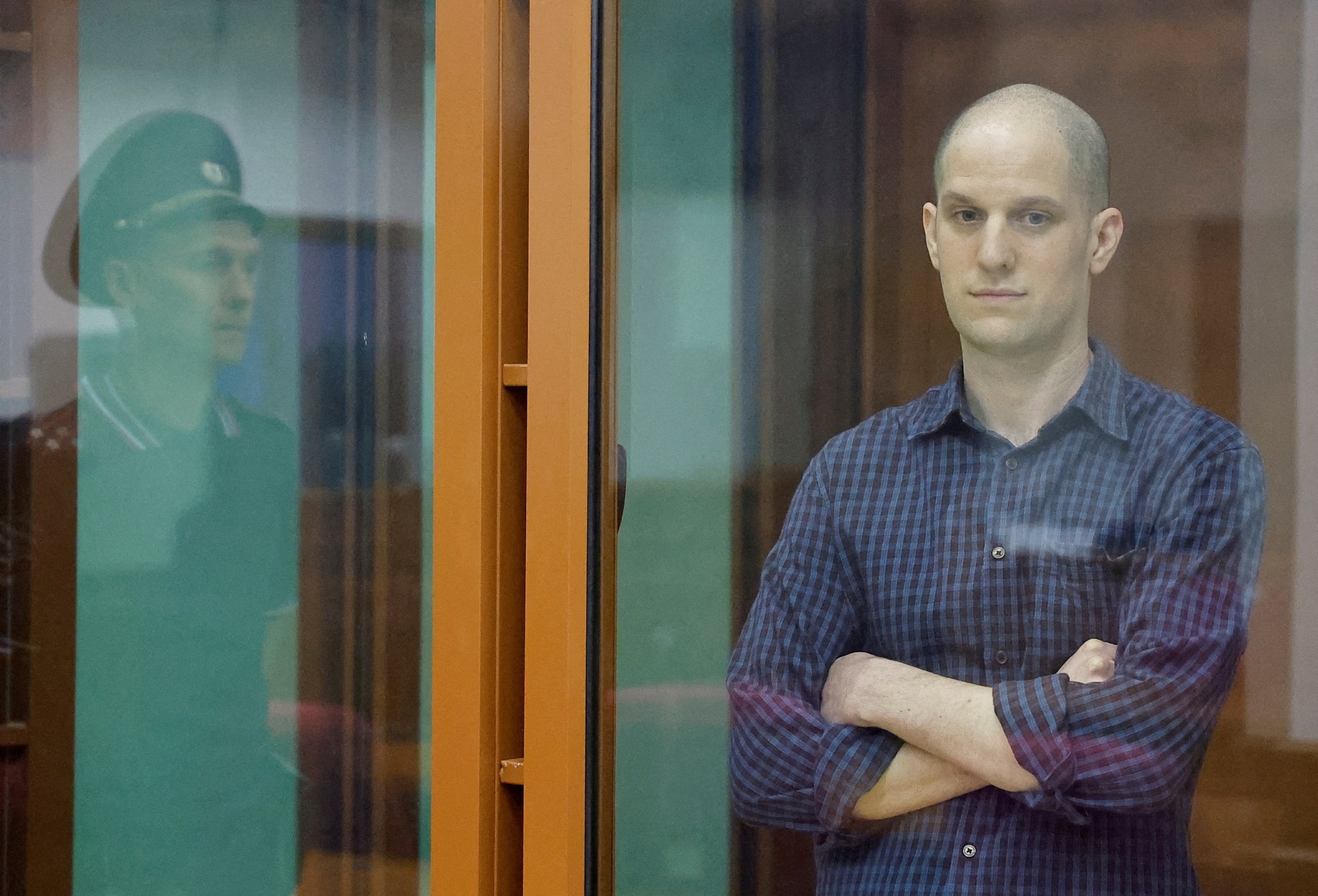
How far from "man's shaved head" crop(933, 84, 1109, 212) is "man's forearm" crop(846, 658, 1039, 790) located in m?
0.49

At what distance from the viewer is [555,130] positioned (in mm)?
1560

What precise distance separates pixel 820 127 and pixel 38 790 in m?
1.43

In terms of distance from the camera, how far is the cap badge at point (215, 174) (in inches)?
71.8

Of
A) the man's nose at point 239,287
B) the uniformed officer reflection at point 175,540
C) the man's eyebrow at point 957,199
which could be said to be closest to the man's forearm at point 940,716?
the man's eyebrow at point 957,199

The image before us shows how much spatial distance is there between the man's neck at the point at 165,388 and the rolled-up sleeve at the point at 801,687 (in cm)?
90

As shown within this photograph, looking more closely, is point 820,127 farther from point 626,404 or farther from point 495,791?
point 495,791

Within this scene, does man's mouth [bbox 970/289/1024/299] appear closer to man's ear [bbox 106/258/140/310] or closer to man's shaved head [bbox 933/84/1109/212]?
man's shaved head [bbox 933/84/1109/212]

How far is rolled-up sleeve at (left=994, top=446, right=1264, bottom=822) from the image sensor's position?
120 centimetres

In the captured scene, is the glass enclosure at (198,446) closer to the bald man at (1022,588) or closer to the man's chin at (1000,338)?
the bald man at (1022,588)

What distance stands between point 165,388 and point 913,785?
3.91ft

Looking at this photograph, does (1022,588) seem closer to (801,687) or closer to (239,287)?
(801,687)

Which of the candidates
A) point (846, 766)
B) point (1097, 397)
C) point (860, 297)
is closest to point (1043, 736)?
point (846, 766)

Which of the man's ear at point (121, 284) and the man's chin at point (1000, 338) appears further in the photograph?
the man's ear at point (121, 284)

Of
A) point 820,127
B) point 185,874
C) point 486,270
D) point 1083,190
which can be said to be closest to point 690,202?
point 820,127
